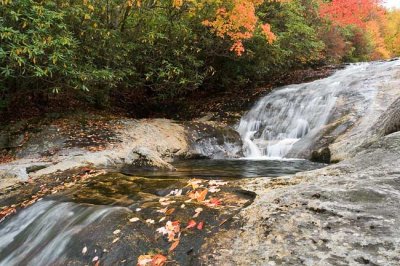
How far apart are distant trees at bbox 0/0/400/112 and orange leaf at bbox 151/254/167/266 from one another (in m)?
5.30

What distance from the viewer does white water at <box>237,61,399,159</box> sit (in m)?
10.7

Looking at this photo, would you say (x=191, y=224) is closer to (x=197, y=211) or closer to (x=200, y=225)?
(x=200, y=225)

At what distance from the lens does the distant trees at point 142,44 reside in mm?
7848

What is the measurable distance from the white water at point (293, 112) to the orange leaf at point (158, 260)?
7111 mm

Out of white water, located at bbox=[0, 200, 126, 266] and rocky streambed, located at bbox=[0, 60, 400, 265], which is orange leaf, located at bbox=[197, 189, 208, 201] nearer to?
rocky streambed, located at bbox=[0, 60, 400, 265]

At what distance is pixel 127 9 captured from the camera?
11.0 metres

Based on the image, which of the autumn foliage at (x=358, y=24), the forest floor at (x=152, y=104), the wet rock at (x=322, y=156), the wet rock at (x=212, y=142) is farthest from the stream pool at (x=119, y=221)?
the autumn foliage at (x=358, y=24)

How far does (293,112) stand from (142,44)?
5326 mm

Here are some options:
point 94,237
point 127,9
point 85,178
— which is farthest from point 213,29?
point 94,237

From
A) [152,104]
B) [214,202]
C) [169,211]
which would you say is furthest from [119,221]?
[152,104]

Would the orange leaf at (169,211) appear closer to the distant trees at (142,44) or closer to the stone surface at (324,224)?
the stone surface at (324,224)

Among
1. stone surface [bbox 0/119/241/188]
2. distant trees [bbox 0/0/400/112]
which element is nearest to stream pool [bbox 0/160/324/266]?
stone surface [bbox 0/119/241/188]

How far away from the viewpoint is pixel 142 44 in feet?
39.9

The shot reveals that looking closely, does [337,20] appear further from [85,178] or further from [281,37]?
[85,178]
